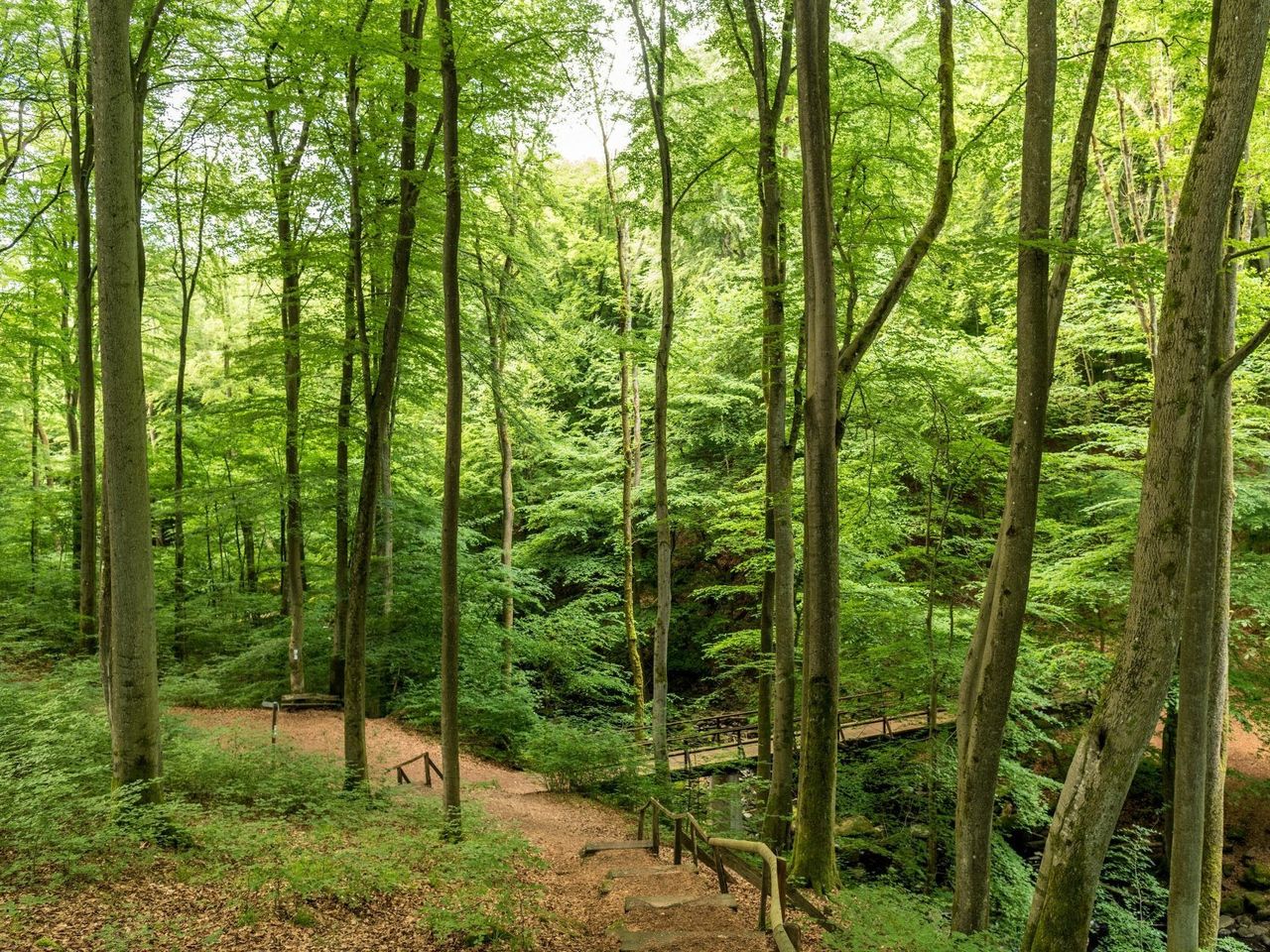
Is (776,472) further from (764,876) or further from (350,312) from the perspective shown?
(350,312)

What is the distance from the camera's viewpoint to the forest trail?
17.0 ft

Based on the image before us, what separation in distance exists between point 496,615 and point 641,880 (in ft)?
→ 33.6

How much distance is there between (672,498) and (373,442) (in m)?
10.8

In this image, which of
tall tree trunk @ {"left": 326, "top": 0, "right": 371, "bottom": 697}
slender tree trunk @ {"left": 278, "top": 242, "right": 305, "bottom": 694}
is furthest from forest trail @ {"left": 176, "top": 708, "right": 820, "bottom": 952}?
tall tree trunk @ {"left": 326, "top": 0, "right": 371, "bottom": 697}

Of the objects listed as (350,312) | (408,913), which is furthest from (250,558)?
(408,913)

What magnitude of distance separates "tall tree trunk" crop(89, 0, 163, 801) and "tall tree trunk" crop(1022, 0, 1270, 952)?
7.56 meters

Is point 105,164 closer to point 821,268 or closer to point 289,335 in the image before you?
point 289,335

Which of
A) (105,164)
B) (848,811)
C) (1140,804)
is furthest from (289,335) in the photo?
(1140,804)

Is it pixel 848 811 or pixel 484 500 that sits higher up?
pixel 484 500

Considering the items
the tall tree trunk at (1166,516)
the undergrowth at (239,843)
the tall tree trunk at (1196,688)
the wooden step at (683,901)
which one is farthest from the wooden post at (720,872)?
the tall tree trunk at (1196,688)

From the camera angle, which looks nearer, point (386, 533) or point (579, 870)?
point (579, 870)

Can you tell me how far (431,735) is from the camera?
15172mm

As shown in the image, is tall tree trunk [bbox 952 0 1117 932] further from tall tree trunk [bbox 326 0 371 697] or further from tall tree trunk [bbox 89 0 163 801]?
tall tree trunk [bbox 89 0 163 801]

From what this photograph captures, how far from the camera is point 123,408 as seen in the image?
19.5ft
